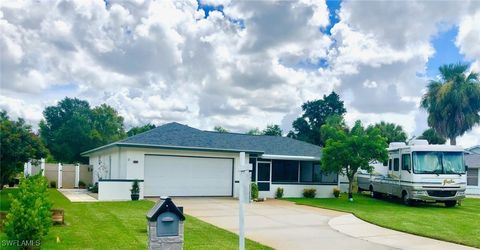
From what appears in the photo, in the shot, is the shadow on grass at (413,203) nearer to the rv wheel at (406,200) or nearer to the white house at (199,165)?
the rv wheel at (406,200)

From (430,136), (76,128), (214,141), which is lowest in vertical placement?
(214,141)

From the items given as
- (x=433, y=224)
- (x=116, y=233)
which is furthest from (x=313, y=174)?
(x=116, y=233)

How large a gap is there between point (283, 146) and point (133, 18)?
1286cm

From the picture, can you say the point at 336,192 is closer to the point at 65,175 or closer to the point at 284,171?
the point at 284,171

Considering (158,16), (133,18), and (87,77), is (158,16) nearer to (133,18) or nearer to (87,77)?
(133,18)

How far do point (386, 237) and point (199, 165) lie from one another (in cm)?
1307

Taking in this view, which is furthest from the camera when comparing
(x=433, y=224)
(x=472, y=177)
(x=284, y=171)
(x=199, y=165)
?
(x=472, y=177)

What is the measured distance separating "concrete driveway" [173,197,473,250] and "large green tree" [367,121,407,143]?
25.2 metres

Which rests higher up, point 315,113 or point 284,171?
point 315,113

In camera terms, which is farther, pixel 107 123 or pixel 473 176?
pixel 107 123

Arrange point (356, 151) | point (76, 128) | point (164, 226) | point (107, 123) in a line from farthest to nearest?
point (107, 123) < point (76, 128) < point (356, 151) < point (164, 226)

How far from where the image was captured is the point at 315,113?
5316 cm

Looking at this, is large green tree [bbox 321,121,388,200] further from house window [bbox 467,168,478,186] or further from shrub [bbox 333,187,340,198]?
house window [bbox 467,168,478,186]

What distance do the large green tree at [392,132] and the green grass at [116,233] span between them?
30.8 m
